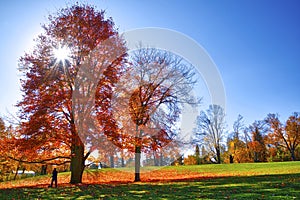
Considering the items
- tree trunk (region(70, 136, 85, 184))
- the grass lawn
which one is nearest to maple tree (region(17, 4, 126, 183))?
tree trunk (region(70, 136, 85, 184))

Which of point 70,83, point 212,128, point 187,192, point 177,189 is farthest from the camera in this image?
point 212,128

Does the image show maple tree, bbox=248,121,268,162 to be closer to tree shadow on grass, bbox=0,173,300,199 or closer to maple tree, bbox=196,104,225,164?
maple tree, bbox=196,104,225,164

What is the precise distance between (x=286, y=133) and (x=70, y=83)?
182ft

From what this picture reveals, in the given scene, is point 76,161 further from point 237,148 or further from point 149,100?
point 237,148

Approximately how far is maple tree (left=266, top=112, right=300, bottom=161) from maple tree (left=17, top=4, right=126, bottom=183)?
5121 centimetres

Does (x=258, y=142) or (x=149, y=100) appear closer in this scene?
(x=149, y=100)

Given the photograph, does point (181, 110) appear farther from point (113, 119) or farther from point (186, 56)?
point (113, 119)

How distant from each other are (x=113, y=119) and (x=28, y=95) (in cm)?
537

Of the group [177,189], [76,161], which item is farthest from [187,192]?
[76,161]

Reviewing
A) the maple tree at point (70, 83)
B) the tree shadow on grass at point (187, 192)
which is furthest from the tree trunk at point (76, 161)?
the tree shadow on grass at point (187, 192)

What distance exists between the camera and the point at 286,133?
57656 millimetres

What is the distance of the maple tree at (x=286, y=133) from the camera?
183 ft

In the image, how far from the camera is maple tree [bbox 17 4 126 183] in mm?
15383

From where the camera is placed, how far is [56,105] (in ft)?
50.5
